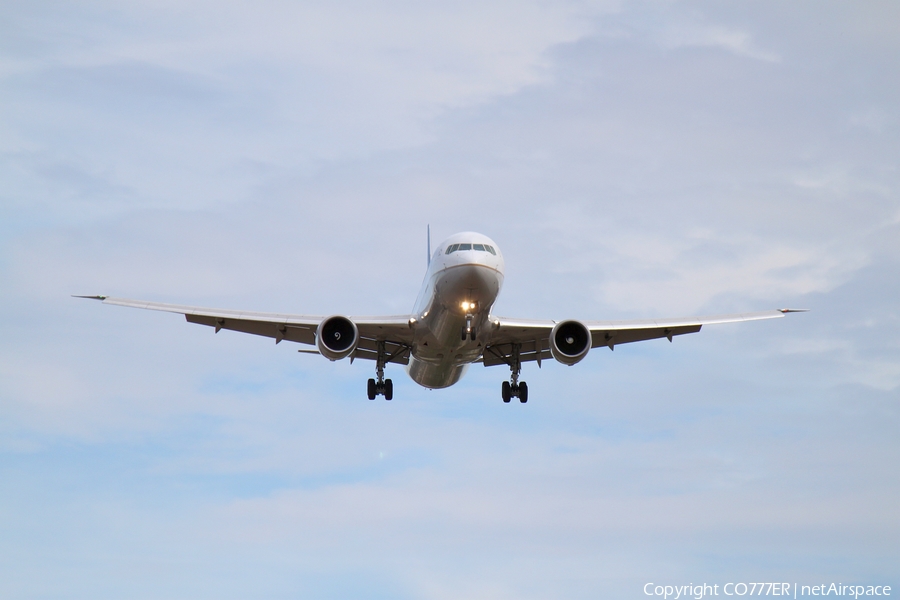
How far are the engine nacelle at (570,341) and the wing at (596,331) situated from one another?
1.19 meters

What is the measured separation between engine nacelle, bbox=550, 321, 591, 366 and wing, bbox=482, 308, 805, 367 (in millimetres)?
1189

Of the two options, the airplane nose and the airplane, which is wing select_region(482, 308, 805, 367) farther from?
the airplane nose

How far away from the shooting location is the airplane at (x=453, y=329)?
3397cm

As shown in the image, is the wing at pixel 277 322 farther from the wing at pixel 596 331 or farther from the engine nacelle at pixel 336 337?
the wing at pixel 596 331

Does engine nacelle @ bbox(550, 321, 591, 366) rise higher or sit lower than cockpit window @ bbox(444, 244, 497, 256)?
lower

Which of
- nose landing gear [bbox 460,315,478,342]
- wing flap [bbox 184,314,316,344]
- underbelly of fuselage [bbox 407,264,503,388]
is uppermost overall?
wing flap [bbox 184,314,316,344]

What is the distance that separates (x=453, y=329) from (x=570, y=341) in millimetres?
3920

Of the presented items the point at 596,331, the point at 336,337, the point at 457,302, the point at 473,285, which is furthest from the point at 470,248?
the point at 596,331

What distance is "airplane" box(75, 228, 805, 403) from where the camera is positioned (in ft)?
111

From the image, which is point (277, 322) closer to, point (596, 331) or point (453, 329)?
point (453, 329)

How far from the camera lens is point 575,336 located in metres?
36.3

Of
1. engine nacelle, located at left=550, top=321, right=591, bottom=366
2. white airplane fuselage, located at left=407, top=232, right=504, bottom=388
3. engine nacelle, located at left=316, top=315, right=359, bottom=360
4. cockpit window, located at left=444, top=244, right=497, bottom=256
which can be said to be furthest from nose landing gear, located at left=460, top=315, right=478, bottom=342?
engine nacelle, located at left=316, top=315, right=359, bottom=360

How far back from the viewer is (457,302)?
33969 mm

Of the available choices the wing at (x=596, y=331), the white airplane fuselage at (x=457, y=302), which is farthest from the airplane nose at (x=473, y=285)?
the wing at (x=596, y=331)
